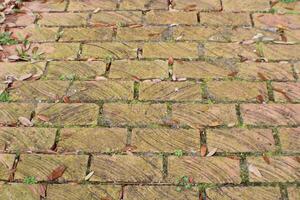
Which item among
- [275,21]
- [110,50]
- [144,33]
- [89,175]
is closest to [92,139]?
[89,175]

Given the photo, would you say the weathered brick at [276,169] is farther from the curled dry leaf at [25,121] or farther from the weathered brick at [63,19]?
the weathered brick at [63,19]

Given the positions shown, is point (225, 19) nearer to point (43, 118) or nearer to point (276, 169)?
point (276, 169)

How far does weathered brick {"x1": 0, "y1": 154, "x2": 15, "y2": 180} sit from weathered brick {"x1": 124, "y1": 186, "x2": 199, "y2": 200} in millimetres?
650

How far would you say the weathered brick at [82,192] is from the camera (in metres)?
2.37

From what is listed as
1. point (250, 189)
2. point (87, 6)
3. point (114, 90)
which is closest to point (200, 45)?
point (114, 90)

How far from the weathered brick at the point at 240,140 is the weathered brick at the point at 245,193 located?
246 millimetres

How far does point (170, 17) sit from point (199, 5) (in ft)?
0.88

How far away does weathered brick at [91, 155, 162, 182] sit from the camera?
244 cm

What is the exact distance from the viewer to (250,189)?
2.37m

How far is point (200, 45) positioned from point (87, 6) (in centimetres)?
97

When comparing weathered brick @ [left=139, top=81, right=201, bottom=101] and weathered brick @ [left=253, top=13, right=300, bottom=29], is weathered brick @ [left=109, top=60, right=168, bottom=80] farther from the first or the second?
weathered brick @ [left=253, top=13, right=300, bottom=29]

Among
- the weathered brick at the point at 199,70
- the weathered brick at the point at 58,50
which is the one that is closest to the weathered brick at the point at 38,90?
the weathered brick at the point at 58,50

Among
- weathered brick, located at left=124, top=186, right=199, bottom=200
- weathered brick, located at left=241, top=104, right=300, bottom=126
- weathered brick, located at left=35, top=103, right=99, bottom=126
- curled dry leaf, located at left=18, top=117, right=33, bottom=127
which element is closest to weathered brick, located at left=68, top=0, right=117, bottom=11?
weathered brick, located at left=35, top=103, right=99, bottom=126

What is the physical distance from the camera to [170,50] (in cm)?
316
